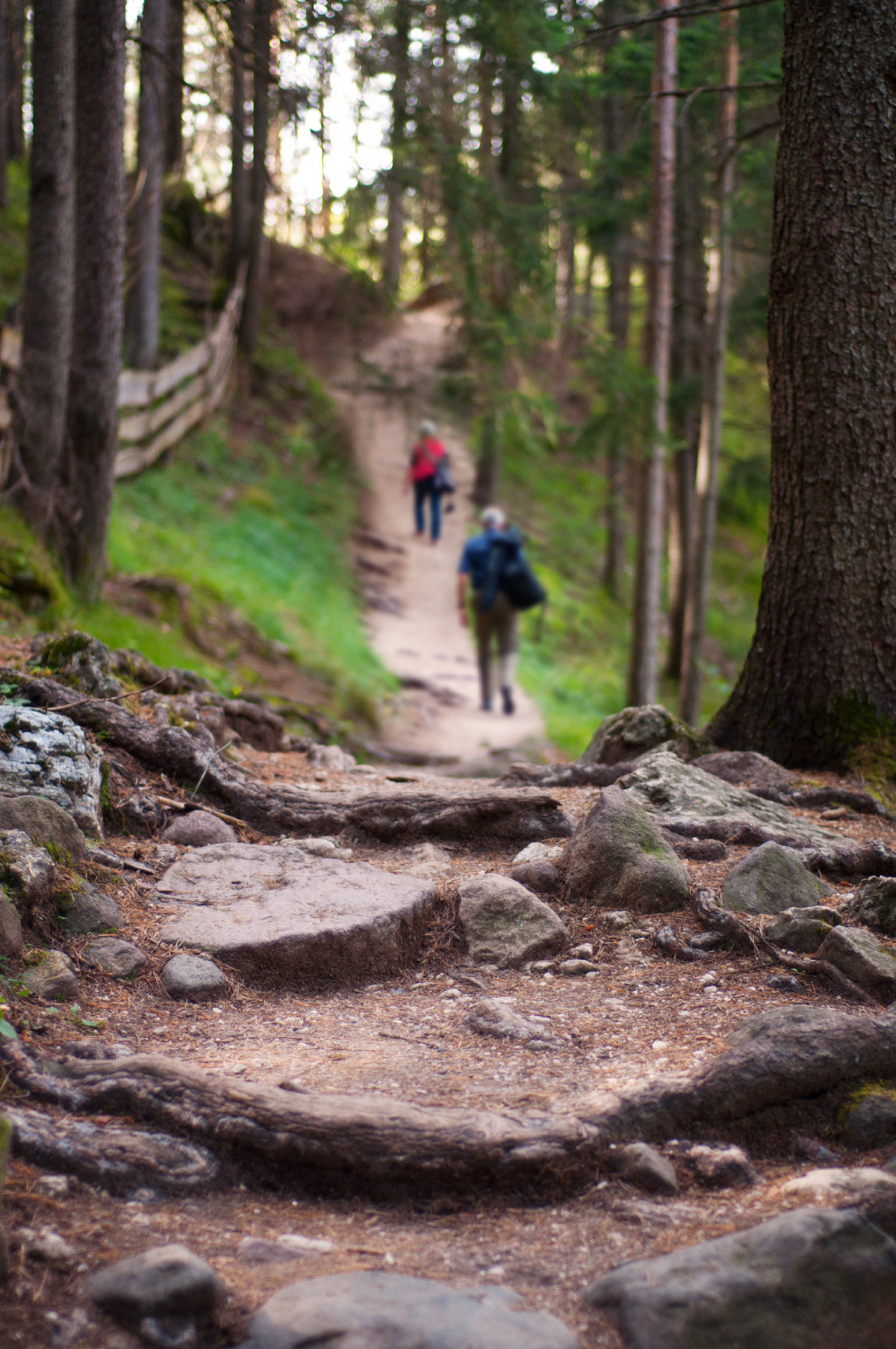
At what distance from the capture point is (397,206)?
1262 centimetres

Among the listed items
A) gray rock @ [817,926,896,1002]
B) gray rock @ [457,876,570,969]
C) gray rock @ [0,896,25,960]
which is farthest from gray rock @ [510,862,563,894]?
gray rock @ [0,896,25,960]

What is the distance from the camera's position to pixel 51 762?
12.3 feet

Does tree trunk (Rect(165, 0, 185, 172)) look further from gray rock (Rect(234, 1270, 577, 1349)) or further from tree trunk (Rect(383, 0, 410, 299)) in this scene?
gray rock (Rect(234, 1270, 577, 1349))

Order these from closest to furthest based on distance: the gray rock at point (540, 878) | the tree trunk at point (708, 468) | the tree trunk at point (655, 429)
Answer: the gray rock at point (540, 878) < the tree trunk at point (655, 429) < the tree trunk at point (708, 468)

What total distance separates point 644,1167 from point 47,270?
27.3 feet

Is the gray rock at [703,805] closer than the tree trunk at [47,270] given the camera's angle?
Yes

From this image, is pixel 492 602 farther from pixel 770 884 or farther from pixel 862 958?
pixel 862 958

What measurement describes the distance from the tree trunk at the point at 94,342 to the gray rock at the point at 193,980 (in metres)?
6.04

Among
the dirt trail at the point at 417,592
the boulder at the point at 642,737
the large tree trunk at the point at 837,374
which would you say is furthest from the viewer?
the dirt trail at the point at 417,592

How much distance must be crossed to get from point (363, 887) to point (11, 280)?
15.3 meters

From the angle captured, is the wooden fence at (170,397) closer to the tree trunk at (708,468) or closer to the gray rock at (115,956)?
the tree trunk at (708,468)

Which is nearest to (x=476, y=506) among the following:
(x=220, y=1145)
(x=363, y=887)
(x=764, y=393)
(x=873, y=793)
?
(x=764, y=393)

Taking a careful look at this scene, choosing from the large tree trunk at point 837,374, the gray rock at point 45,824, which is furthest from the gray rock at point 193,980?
the large tree trunk at point 837,374

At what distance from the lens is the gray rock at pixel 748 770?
17.0 ft
